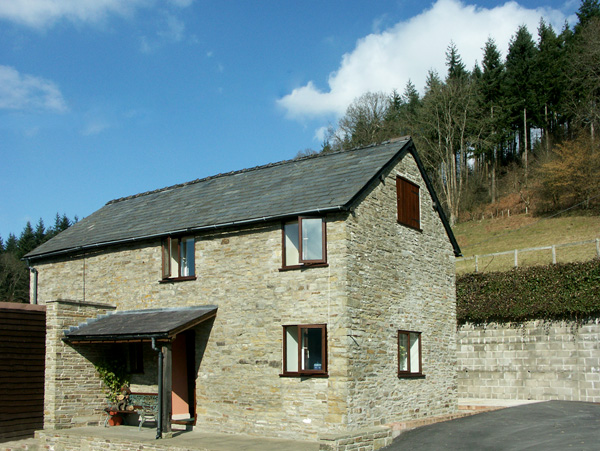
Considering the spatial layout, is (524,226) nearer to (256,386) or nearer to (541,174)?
(541,174)

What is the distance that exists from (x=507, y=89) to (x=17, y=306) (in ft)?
139

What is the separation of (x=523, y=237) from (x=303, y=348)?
2588cm

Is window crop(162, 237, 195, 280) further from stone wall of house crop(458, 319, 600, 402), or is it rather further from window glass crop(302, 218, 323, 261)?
stone wall of house crop(458, 319, 600, 402)

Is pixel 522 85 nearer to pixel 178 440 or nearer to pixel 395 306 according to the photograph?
pixel 395 306

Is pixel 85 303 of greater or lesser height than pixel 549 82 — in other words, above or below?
below

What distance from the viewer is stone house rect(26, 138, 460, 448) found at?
43.3 feet

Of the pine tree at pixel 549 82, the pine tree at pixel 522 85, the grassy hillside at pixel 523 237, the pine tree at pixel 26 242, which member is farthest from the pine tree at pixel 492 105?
the pine tree at pixel 26 242

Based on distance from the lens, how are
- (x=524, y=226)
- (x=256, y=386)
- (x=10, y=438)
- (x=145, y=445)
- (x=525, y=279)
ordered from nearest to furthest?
(x=145, y=445) < (x=256, y=386) < (x=10, y=438) < (x=525, y=279) < (x=524, y=226)

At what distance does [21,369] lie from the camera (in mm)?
16375

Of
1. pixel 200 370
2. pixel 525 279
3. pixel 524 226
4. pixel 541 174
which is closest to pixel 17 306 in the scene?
pixel 200 370

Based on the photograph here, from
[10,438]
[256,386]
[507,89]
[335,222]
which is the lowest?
[10,438]

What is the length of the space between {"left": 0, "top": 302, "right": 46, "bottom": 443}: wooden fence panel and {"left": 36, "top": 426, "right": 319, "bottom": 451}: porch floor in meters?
1.00

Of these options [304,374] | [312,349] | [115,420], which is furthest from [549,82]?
[115,420]

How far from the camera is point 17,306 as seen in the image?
1652cm
